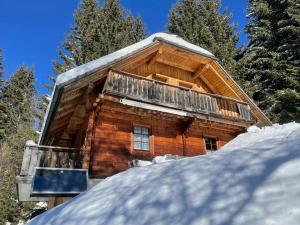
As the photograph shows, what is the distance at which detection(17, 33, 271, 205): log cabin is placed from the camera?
11.3 m

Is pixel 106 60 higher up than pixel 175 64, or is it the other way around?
pixel 175 64

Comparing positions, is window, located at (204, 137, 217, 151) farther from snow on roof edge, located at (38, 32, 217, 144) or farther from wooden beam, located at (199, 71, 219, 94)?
snow on roof edge, located at (38, 32, 217, 144)

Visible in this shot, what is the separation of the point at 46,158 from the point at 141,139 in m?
4.26

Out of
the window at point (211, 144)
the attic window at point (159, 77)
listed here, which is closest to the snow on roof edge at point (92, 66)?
the attic window at point (159, 77)

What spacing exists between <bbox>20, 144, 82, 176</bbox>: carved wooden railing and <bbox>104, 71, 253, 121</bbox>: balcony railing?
3.28 metres

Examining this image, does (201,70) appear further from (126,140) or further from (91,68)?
(91,68)

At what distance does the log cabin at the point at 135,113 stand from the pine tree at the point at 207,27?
8.87 meters

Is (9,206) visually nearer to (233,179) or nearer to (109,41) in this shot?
(109,41)

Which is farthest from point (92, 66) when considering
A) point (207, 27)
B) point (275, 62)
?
point (207, 27)

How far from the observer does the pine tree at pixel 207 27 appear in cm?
2531

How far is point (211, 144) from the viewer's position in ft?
50.6

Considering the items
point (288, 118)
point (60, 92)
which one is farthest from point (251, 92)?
point (60, 92)

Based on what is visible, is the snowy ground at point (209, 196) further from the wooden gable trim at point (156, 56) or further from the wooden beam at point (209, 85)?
the wooden beam at point (209, 85)

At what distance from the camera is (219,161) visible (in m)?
3.47
